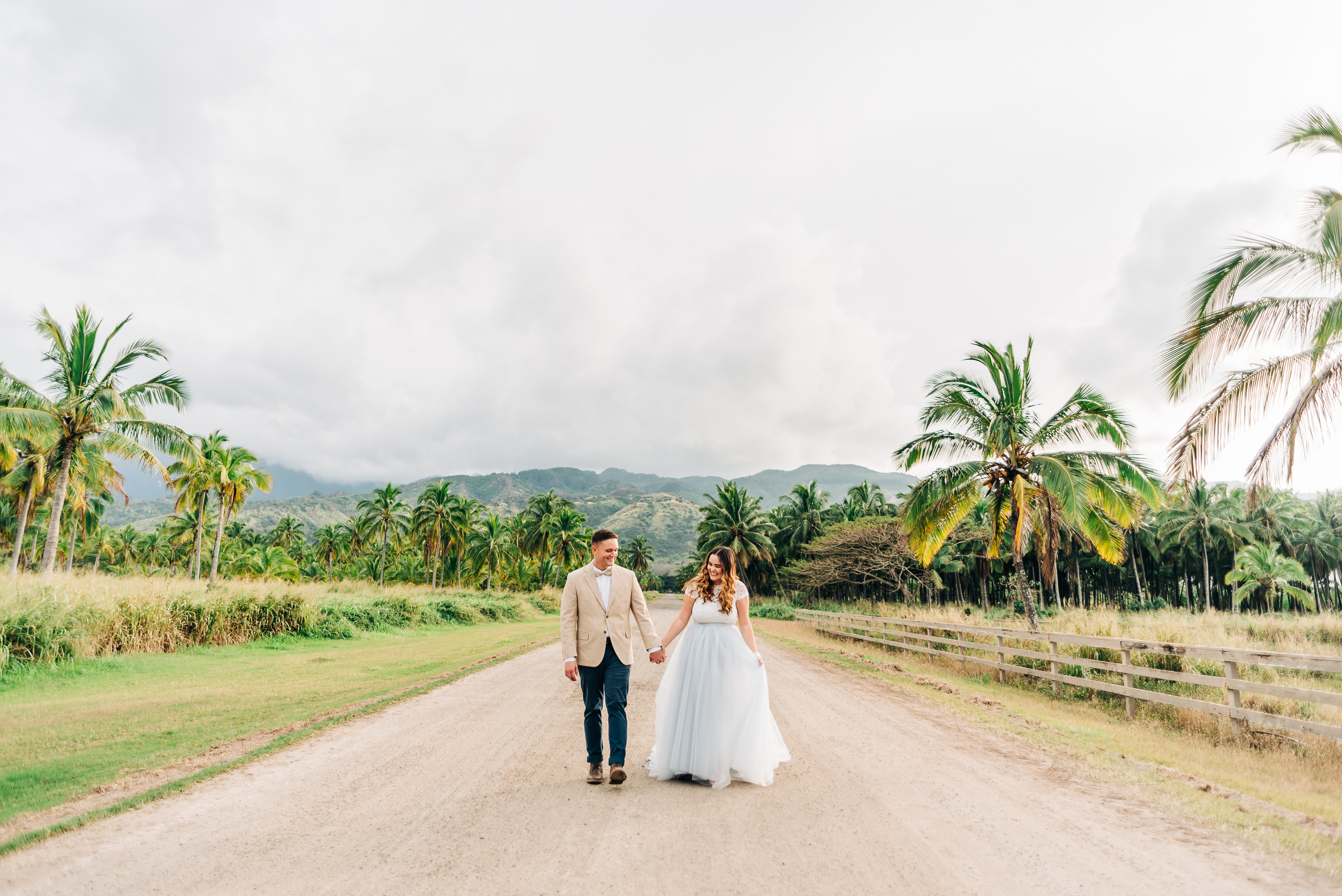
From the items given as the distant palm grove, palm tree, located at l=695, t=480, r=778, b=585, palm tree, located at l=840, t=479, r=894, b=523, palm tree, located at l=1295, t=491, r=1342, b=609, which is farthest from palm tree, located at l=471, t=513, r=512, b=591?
palm tree, located at l=1295, t=491, r=1342, b=609

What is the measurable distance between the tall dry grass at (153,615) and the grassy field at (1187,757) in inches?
648

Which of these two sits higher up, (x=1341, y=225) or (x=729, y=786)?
(x=1341, y=225)

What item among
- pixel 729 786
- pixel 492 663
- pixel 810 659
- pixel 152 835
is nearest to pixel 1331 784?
pixel 729 786

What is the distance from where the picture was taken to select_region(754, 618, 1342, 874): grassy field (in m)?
4.46

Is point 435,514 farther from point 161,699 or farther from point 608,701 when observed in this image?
point 608,701

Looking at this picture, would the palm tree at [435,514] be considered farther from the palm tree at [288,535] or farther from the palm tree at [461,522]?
the palm tree at [288,535]

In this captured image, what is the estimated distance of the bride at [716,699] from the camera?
208 inches

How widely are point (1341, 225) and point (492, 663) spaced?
635 inches

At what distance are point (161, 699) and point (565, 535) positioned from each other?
51665 millimetres

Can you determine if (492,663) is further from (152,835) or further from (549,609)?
(549,609)

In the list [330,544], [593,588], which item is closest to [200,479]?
[593,588]

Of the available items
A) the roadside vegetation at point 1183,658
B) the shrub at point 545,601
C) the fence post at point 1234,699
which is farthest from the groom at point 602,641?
the shrub at point 545,601

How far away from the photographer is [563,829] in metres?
4.19

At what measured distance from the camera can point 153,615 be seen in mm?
15617
